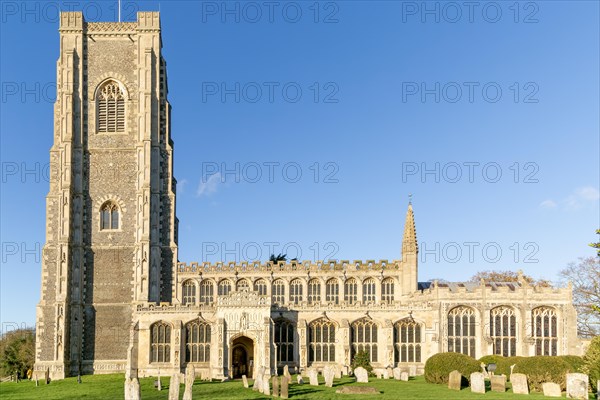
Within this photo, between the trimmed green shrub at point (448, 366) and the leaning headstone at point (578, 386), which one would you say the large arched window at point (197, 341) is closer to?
the trimmed green shrub at point (448, 366)

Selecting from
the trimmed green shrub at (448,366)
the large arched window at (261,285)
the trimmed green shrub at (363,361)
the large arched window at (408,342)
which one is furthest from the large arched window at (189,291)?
the trimmed green shrub at (448,366)

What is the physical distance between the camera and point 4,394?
37375 mm

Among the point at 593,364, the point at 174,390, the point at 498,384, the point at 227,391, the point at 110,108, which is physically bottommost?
the point at 227,391

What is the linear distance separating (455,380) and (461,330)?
1151 centimetres

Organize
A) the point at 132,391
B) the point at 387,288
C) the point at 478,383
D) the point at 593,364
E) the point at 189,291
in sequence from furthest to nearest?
the point at 189,291, the point at 387,288, the point at 478,383, the point at 593,364, the point at 132,391

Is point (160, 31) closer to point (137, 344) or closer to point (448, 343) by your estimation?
point (137, 344)

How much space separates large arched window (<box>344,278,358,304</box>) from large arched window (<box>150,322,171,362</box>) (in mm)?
15575

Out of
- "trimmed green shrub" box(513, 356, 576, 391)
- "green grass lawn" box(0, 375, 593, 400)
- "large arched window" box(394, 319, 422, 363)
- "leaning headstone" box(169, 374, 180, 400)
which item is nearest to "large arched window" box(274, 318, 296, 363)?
"green grass lawn" box(0, 375, 593, 400)

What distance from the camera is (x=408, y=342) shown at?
45594mm

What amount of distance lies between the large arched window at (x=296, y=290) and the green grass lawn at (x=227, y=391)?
50.8 ft

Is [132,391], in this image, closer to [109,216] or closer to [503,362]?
[503,362]

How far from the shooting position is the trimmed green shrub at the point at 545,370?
33625 mm

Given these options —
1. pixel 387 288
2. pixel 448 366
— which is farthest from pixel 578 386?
pixel 387 288

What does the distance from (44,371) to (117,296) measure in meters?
7.05
